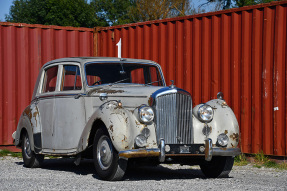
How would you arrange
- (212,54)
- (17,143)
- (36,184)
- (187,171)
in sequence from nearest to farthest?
(36,184) → (187,171) → (17,143) → (212,54)

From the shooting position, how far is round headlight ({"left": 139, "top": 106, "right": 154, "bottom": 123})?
6.42 meters

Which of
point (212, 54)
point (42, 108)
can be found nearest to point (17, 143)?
A: point (42, 108)

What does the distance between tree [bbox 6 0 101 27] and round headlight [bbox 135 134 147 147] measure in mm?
34684

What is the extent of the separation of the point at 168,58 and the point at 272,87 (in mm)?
2714

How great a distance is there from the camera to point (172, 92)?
21.9ft

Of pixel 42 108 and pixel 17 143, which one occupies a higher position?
pixel 42 108

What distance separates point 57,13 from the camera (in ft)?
134

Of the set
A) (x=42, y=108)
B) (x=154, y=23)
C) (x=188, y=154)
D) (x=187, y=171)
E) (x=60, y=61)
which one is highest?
(x=154, y=23)

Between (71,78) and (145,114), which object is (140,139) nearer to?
(145,114)

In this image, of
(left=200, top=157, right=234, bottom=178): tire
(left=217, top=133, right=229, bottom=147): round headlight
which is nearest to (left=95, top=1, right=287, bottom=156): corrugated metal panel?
(left=200, top=157, right=234, bottom=178): tire

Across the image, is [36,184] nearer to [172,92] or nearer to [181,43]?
[172,92]

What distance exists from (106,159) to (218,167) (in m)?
1.67

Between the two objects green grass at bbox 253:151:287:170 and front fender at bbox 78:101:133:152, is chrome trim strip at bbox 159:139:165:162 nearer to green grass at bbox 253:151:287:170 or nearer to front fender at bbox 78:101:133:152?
front fender at bbox 78:101:133:152

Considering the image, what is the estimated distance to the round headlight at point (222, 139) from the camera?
676 centimetres
